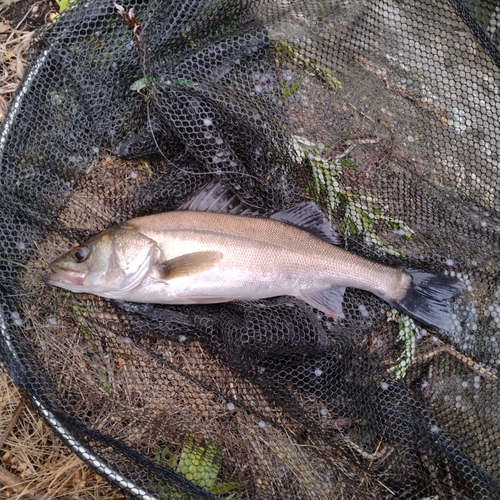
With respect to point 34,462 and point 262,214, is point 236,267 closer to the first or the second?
point 262,214

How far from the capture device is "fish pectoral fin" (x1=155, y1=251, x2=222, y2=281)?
8.84ft

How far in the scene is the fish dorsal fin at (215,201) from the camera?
2906mm

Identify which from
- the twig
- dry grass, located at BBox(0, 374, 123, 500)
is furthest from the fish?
the twig

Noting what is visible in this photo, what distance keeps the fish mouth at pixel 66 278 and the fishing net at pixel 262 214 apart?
22 cm

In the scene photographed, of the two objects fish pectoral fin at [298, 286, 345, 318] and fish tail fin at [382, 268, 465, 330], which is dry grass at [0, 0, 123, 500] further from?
fish tail fin at [382, 268, 465, 330]

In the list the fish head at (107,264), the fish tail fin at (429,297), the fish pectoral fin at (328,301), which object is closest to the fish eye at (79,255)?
the fish head at (107,264)

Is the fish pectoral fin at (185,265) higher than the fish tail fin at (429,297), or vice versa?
the fish pectoral fin at (185,265)

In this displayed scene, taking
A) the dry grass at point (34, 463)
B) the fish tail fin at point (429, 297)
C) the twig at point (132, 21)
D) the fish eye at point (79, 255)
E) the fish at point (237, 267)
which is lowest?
the dry grass at point (34, 463)

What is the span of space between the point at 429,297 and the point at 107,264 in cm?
196

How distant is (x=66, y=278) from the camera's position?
8.73 feet

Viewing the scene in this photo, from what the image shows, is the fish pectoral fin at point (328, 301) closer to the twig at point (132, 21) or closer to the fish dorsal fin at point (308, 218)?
the fish dorsal fin at point (308, 218)

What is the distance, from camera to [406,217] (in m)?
3.10

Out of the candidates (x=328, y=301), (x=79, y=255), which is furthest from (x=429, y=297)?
(x=79, y=255)

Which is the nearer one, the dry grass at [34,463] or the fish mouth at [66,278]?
the fish mouth at [66,278]
